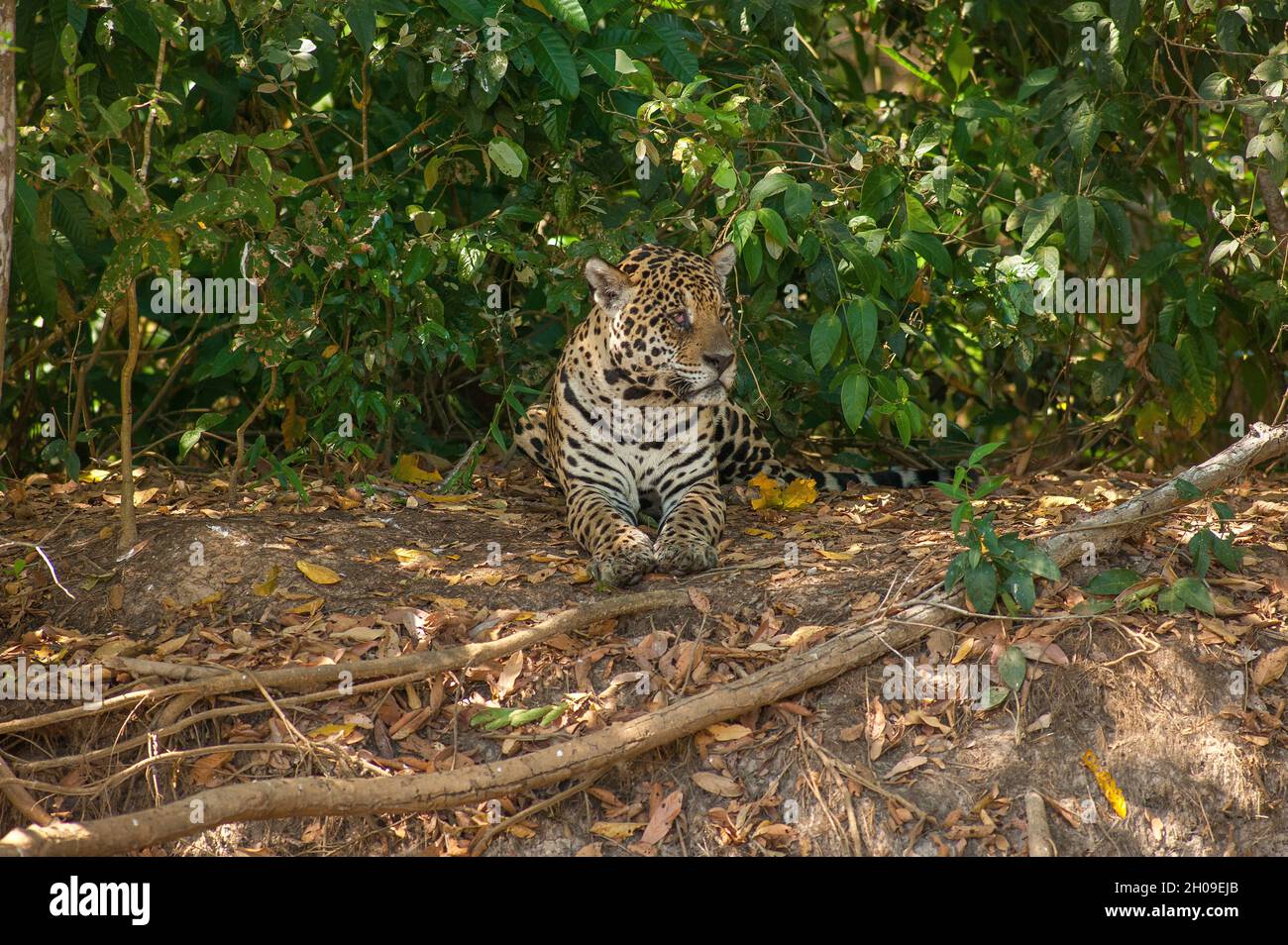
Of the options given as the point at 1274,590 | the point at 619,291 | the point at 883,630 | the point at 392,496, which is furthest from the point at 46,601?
the point at 1274,590

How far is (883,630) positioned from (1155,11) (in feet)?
13.4

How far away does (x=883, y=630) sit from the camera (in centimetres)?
538

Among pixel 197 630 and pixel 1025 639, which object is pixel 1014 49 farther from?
pixel 197 630

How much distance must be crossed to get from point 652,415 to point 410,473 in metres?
1.41

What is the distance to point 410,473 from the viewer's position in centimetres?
753

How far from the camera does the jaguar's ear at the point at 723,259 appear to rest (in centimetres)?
688

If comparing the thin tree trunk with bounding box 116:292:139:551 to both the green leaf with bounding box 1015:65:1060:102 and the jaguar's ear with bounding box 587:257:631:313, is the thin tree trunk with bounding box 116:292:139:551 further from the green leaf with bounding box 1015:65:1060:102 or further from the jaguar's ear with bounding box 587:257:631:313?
the green leaf with bounding box 1015:65:1060:102

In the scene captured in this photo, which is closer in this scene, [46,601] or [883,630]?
[883,630]

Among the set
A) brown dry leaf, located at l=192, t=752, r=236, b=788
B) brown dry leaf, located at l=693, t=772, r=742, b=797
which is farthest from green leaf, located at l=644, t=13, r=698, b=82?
brown dry leaf, located at l=192, t=752, r=236, b=788

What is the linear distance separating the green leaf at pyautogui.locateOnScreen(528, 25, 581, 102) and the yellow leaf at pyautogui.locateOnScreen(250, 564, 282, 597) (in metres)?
2.59

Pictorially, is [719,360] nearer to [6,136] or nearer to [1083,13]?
[1083,13]

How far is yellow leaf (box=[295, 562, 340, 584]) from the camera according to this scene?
602cm

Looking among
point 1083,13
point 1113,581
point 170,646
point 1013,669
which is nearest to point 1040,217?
point 1083,13

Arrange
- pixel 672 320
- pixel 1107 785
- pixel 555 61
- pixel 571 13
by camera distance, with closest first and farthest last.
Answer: pixel 1107 785, pixel 571 13, pixel 555 61, pixel 672 320
